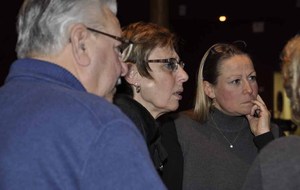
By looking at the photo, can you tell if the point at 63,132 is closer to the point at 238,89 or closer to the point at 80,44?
the point at 80,44

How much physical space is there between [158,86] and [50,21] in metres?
1.12

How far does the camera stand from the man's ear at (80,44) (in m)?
1.29

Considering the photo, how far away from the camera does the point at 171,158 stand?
255 cm

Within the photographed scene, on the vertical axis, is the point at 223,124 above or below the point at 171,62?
below

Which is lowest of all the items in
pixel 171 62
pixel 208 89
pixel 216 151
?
pixel 216 151

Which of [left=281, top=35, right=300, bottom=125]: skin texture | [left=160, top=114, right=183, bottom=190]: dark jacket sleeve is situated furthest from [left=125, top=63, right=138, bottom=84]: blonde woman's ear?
[left=281, top=35, right=300, bottom=125]: skin texture

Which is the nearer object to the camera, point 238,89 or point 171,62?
point 171,62

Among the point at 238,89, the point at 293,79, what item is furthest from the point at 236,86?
the point at 293,79

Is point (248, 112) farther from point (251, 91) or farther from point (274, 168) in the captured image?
point (274, 168)

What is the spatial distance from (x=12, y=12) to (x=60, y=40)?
6.27 meters

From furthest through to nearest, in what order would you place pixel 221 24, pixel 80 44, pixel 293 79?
1. pixel 221 24
2. pixel 293 79
3. pixel 80 44

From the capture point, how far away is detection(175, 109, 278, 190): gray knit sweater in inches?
103

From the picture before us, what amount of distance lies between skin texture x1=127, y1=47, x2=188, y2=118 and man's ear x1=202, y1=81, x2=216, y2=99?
1.80 ft

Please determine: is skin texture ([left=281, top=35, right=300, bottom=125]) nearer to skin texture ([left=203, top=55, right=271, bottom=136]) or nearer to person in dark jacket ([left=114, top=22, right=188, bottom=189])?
person in dark jacket ([left=114, top=22, right=188, bottom=189])
